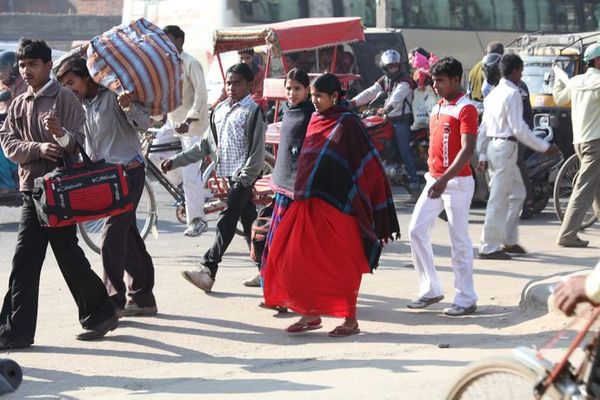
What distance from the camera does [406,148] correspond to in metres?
15.3

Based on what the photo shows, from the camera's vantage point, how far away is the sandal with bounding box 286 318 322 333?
789 cm

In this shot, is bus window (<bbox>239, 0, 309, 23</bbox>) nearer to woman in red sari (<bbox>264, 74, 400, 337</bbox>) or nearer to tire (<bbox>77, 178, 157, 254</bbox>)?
tire (<bbox>77, 178, 157, 254</bbox>)

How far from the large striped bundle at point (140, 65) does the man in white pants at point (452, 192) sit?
1745 mm

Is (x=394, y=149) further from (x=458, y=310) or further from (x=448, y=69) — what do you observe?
(x=458, y=310)

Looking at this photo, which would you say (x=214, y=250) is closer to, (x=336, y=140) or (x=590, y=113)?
(x=336, y=140)

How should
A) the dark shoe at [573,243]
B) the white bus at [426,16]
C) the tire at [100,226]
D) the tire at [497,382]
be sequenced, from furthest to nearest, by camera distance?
the white bus at [426,16] < the dark shoe at [573,243] < the tire at [100,226] < the tire at [497,382]

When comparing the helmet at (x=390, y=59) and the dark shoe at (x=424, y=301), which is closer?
the dark shoe at (x=424, y=301)

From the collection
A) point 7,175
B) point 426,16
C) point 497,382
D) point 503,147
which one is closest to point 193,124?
point 7,175

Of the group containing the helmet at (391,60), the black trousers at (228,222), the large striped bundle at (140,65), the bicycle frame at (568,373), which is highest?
the large striped bundle at (140,65)

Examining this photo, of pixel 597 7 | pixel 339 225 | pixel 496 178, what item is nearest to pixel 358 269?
pixel 339 225

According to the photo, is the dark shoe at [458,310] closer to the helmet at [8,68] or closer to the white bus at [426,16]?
the helmet at [8,68]

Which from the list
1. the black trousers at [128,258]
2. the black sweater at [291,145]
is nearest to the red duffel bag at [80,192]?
the black trousers at [128,258]

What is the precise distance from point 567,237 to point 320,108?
4.27 meters

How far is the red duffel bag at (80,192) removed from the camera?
23.8 feet
